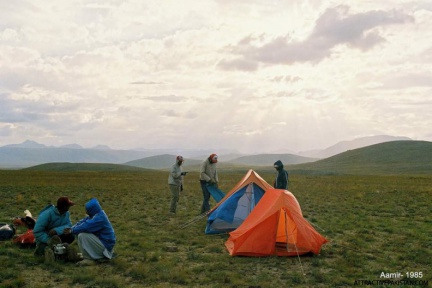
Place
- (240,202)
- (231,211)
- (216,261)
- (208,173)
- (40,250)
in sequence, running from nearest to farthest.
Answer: (40,250) < (216,261) < (231,211) < (240,202) < (208,173)

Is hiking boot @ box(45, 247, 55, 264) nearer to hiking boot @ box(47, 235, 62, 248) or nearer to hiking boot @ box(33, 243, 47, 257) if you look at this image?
hiking boot @ box(47, 235, 62, 248)

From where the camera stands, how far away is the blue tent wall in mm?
14234

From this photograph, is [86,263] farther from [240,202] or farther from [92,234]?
[240,202]

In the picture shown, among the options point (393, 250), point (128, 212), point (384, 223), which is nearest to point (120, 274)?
point (393, 250)

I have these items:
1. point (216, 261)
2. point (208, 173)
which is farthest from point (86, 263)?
point (208, 173)

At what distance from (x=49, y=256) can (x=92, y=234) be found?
1179mm

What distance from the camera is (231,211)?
14.3m

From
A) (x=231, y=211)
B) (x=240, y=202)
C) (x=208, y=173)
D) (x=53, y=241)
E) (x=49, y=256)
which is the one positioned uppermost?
(x=208, y=173)

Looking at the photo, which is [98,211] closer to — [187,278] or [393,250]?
[187,278]

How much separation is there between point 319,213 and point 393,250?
838 centimetres

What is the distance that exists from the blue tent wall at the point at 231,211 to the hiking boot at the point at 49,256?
5958mm

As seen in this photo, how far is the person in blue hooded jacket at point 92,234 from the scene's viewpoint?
10148 mm

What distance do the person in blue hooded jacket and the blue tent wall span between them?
490 cm

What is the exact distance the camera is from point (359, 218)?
18.5m
